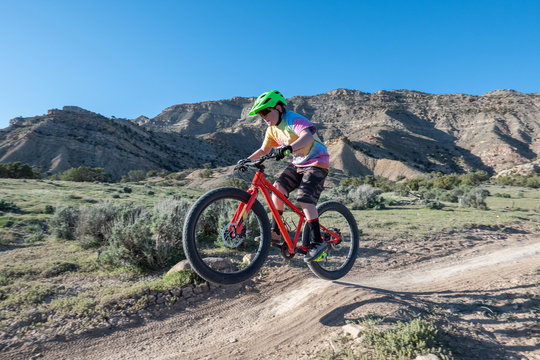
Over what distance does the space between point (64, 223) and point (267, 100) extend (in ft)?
27.5

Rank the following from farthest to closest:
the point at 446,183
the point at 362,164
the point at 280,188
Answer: the point at 362,164, the point at 446,183, the point at 280,188

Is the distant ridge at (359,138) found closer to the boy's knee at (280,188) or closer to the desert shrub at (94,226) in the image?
the desert shrub at (94,226)

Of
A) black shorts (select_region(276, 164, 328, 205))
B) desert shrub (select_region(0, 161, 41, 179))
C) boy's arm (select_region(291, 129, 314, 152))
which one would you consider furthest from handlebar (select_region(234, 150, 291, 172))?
desert shrub (select_region(0, 161, 41, 179))

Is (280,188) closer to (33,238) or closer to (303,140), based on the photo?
(303,140)

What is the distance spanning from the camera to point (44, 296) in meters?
4.98

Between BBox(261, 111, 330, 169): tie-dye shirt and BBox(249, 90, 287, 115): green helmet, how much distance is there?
0.32 meters

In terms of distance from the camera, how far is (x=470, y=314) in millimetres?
4555

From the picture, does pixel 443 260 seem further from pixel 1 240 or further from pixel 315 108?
pixel 315 108

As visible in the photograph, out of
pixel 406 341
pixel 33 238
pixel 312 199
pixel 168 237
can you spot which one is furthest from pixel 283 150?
pixel 33 238

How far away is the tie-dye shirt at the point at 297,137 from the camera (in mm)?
4332

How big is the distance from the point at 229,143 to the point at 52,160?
5055cm

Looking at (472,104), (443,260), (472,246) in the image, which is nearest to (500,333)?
(443,260)

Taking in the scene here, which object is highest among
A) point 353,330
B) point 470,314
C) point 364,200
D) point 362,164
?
point 362,164

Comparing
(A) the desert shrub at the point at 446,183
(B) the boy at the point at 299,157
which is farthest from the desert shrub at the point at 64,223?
(A) the desert shrub at the point at 446,183
